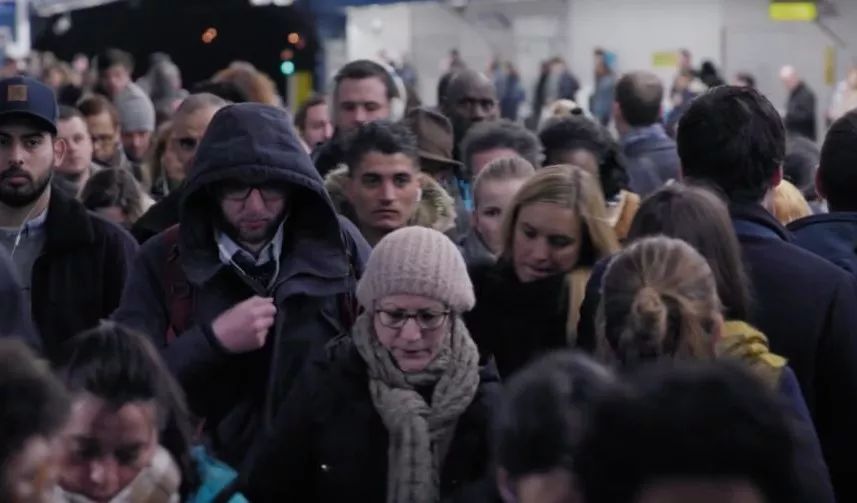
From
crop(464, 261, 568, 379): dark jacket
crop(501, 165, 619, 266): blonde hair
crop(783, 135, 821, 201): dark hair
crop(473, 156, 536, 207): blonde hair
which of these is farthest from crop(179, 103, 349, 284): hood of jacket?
crop(783, 135, 821, 201): dark hair

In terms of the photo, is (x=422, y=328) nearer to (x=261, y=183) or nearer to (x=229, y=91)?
(x=261, y=183)

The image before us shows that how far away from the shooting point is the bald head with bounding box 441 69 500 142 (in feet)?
34.4

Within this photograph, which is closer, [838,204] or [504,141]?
[838,204]

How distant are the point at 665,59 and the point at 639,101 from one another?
85.7ft

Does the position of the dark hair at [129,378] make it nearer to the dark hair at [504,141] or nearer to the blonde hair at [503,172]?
the blonde hair at [503,172]

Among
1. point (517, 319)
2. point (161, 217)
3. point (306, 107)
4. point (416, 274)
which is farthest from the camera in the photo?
point (306, 107)

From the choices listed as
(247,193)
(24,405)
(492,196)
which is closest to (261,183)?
(247,193)

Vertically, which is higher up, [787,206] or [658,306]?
[658,306]

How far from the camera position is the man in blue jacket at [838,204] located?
586 cm

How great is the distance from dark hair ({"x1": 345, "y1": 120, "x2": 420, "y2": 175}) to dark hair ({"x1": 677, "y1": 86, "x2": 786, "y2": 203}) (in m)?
1.57

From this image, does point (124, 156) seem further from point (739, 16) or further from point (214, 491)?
point (739, 16)

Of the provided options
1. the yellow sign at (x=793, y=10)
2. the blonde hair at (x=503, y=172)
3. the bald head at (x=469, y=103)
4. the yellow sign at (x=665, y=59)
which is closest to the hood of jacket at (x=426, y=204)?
the blonde hair at (x=503, y=172)

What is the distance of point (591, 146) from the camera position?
26.7ft

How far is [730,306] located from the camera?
4.58 metres
